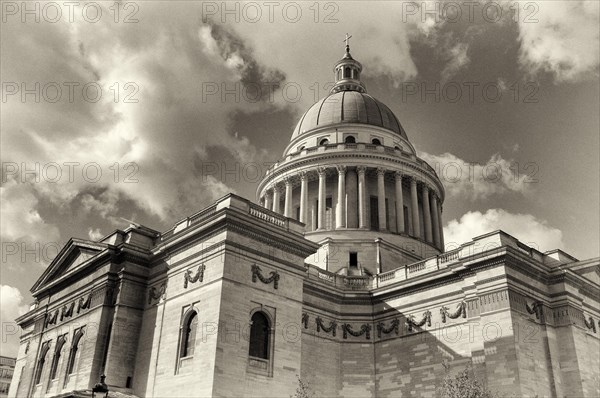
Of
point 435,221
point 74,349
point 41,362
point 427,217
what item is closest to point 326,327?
point 74,349

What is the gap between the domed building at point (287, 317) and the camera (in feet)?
91.7

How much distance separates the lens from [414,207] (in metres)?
49.1

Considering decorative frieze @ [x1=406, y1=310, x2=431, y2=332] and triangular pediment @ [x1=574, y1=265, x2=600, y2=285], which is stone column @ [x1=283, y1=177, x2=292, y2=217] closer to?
decorative frieze @ [x1=406, y1=310, x2=431, y2=332]

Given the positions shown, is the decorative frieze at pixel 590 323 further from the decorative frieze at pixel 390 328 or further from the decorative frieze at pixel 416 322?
the decorative frieze at pixel 390 328

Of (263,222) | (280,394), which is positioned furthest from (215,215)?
(280,394)

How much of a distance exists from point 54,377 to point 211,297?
14.3 meters

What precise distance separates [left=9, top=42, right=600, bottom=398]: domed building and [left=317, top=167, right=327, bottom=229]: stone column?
5.32m

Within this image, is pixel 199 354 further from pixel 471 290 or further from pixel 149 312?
pixel 471 290

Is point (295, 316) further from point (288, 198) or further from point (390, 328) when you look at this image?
point (288, 198)

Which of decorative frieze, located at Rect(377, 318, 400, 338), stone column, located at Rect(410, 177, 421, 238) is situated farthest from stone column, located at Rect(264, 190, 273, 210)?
decorative frieze, located at Rect(377, 318, 400, 338)

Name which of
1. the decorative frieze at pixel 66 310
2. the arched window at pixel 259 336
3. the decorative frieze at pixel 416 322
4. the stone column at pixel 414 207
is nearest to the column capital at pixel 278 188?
the stone column at pixel 414 207

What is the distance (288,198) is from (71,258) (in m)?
18.9

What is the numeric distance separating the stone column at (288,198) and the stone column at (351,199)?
514 cm

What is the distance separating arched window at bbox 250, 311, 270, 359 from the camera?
28.0 meters
